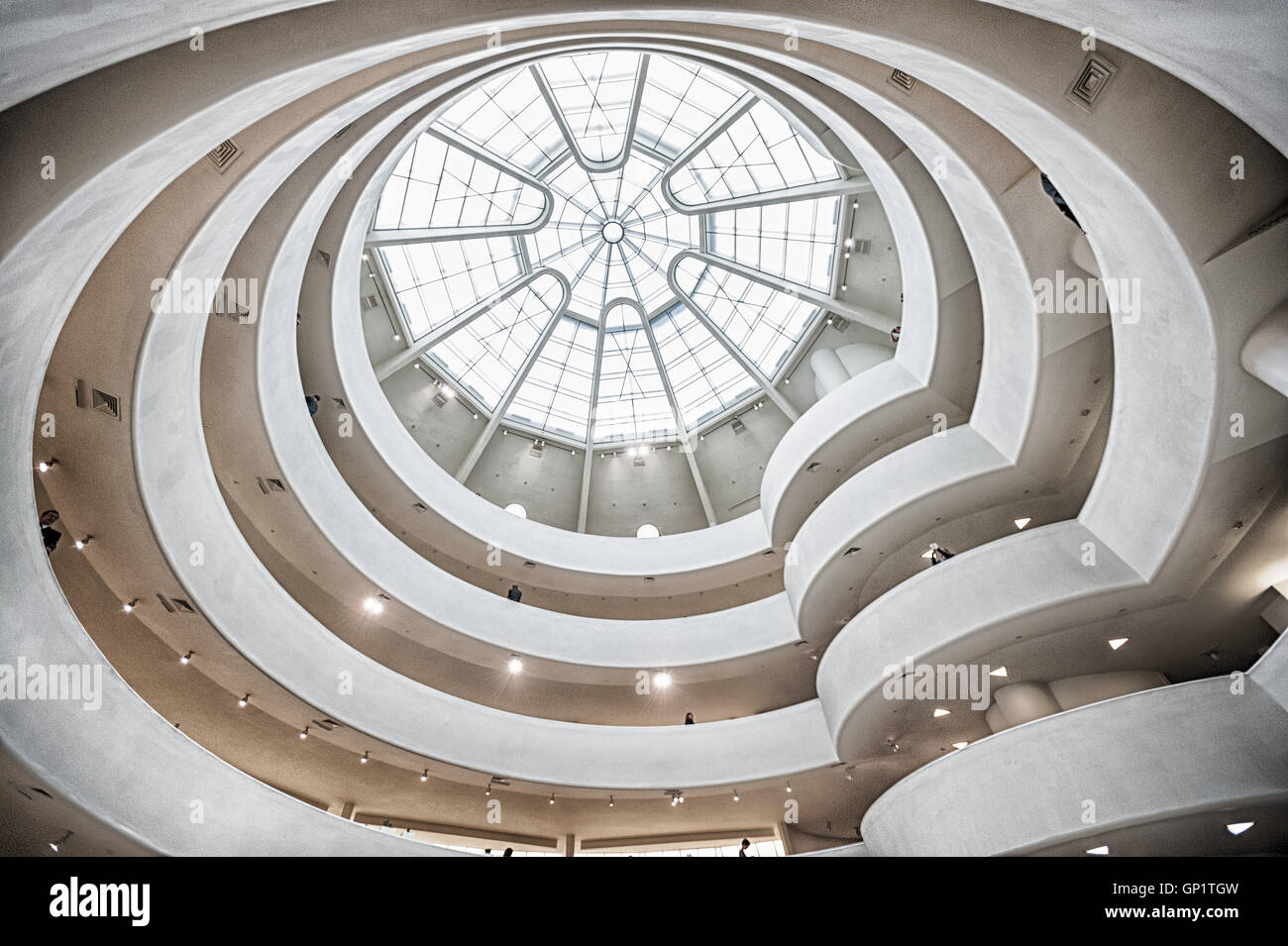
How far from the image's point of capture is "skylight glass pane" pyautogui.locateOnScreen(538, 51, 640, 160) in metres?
21.7

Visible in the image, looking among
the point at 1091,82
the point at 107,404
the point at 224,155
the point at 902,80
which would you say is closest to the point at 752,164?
the point at 902,80

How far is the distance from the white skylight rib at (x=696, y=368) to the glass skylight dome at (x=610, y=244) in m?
0.06

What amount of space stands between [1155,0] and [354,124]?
1222 cm

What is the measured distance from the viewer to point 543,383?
30109mm

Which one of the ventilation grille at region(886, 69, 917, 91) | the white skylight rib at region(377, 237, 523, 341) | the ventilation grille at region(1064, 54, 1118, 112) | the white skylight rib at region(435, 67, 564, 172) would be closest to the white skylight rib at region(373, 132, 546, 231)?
the white skylight rib at region(435, 67, 564, 172)

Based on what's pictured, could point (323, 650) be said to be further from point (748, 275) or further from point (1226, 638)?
point (1226, 638)

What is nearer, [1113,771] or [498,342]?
[1113,771]

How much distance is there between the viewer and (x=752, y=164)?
24.2 meters

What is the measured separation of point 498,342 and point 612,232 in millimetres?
6823

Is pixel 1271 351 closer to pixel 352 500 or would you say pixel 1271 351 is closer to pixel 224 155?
pixel 224 155

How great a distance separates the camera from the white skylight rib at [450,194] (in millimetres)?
22094

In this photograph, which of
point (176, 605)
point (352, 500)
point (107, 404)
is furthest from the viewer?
point (352, 500)

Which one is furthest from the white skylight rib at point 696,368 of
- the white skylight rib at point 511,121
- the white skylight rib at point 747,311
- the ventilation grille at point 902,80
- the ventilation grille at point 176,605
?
the ventilation grille at point 176,605
